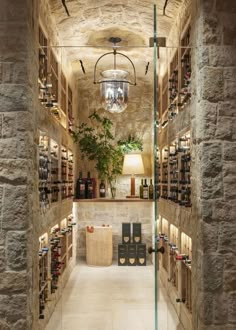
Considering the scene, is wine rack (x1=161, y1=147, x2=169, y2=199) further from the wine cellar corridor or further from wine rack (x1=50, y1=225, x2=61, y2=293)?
wine rack (x1=50, y1=225, x2=61, y2=293)

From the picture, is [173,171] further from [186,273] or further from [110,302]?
[110,302]

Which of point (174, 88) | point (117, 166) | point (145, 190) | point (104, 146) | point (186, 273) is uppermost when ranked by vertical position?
point (174, 88)

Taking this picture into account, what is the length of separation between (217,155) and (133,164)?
3936mm

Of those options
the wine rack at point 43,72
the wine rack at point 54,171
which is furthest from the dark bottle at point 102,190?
the wine rack at point 43,72

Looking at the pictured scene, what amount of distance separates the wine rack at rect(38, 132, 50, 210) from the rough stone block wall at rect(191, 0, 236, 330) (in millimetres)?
1402

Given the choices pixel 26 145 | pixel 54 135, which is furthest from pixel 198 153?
pixel 54 135

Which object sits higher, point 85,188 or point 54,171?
point 54,171

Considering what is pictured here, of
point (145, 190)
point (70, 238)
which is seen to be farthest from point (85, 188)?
point (70, 238)

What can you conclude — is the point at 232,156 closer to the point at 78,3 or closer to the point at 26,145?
the point at 26,145

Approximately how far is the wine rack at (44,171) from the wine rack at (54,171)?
31cm

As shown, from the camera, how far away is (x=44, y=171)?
3.55 meters

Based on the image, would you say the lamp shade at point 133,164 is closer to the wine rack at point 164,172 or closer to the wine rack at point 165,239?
the wine rack at point 164,172

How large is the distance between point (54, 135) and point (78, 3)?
1221 mm

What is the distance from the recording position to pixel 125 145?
6676 millimetres
